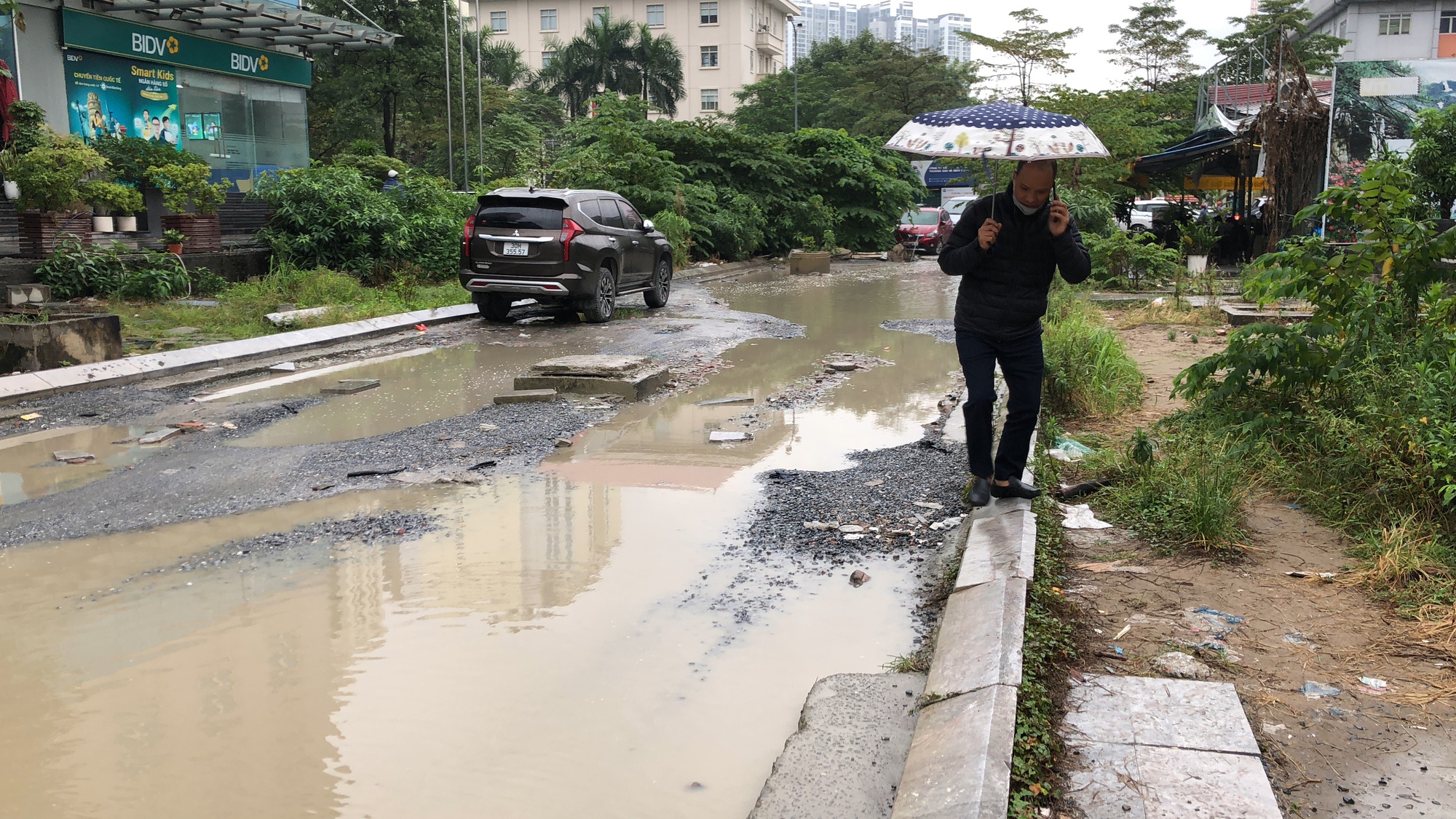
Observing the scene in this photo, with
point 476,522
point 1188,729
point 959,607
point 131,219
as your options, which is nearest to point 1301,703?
point 1188,729

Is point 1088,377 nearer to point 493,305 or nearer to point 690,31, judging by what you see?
point 493,305

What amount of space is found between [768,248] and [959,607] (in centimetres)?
2689

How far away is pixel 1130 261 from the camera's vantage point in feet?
59.4

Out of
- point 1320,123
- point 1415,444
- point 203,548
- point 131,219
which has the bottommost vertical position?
point 203,548

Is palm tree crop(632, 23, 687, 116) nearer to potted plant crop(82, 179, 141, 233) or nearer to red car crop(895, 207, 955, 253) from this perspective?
red car crop(895, 207, 955, 253)

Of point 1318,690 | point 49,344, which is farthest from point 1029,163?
point 49,344

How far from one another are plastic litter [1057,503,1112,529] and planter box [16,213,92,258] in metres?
14.2

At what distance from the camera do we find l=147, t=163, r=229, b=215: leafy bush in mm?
16375

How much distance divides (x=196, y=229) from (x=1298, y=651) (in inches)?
659

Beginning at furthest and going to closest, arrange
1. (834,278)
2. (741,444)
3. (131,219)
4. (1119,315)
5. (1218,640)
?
(834,278), (131,219), (1119,315), (741,444), (1218,640)

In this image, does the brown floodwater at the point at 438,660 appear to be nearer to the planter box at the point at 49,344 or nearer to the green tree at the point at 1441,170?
the planter box at the point at 49,344

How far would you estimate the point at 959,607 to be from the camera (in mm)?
4281

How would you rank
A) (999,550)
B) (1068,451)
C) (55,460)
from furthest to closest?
1. (55,460)
2. (1068,451)
3. (999,550)

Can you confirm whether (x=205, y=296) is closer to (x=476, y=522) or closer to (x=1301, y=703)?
(x=476, y=522)
